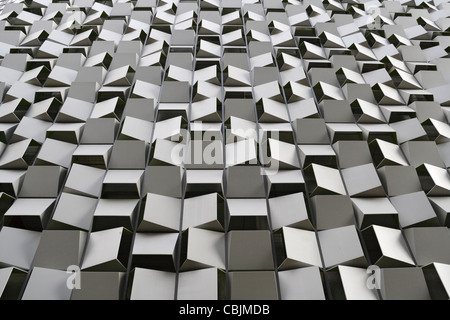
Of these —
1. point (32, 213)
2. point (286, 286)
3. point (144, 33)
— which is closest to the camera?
point (286, 286)

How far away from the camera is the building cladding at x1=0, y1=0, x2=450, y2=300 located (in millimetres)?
3816

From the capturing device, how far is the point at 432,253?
392cm

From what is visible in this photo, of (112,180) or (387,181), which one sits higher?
(387,181)

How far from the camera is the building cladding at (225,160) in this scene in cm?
382

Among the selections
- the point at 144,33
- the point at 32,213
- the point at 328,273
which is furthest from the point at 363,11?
the point at 32,213

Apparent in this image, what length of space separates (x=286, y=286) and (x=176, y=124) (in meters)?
2.39

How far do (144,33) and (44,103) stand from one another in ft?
7.70

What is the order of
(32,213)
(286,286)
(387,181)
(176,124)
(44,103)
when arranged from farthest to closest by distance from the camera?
(44,103) < (176,124) < (387,181) < (32,213) < (286,286)

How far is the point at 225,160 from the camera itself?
4.85m

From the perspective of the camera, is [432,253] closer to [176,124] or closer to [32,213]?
[176,124]

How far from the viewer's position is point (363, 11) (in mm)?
8055

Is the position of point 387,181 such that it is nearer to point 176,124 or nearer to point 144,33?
point 176,124
